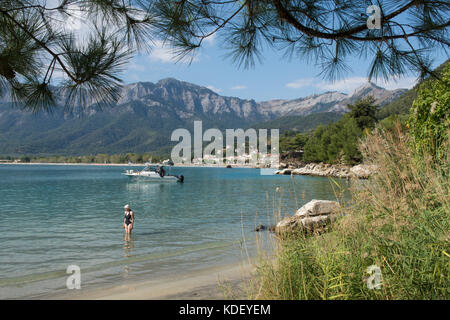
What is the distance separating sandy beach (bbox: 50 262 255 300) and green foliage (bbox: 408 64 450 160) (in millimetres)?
3961

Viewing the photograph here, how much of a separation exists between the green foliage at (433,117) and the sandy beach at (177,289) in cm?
396

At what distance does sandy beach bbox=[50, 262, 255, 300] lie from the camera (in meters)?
5.86

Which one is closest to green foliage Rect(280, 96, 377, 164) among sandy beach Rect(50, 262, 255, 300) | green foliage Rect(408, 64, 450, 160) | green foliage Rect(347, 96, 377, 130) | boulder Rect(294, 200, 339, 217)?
green foliage Rect(347, 96, 377, 130)

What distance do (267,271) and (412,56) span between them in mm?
2899

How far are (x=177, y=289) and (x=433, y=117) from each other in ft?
19.2

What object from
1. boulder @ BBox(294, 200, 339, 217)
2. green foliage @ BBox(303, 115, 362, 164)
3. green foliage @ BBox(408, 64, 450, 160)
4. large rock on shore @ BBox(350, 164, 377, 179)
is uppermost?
green foliage @ BBox(303, 115, 362, 164)

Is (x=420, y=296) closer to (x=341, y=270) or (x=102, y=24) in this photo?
(x=341, y=270)

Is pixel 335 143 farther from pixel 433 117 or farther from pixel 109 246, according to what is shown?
pixel 433 117

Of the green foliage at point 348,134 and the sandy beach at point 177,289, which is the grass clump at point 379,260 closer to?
the sandy beach at point 177,289

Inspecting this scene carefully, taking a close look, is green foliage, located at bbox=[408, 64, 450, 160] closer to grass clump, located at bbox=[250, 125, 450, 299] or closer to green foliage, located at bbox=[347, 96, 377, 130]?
grass clump, located at bbox=[250, 125, 450, 299]

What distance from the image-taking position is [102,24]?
3.47m

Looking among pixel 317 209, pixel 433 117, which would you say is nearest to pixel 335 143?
pixel 317 209

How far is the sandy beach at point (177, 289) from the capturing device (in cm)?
586
